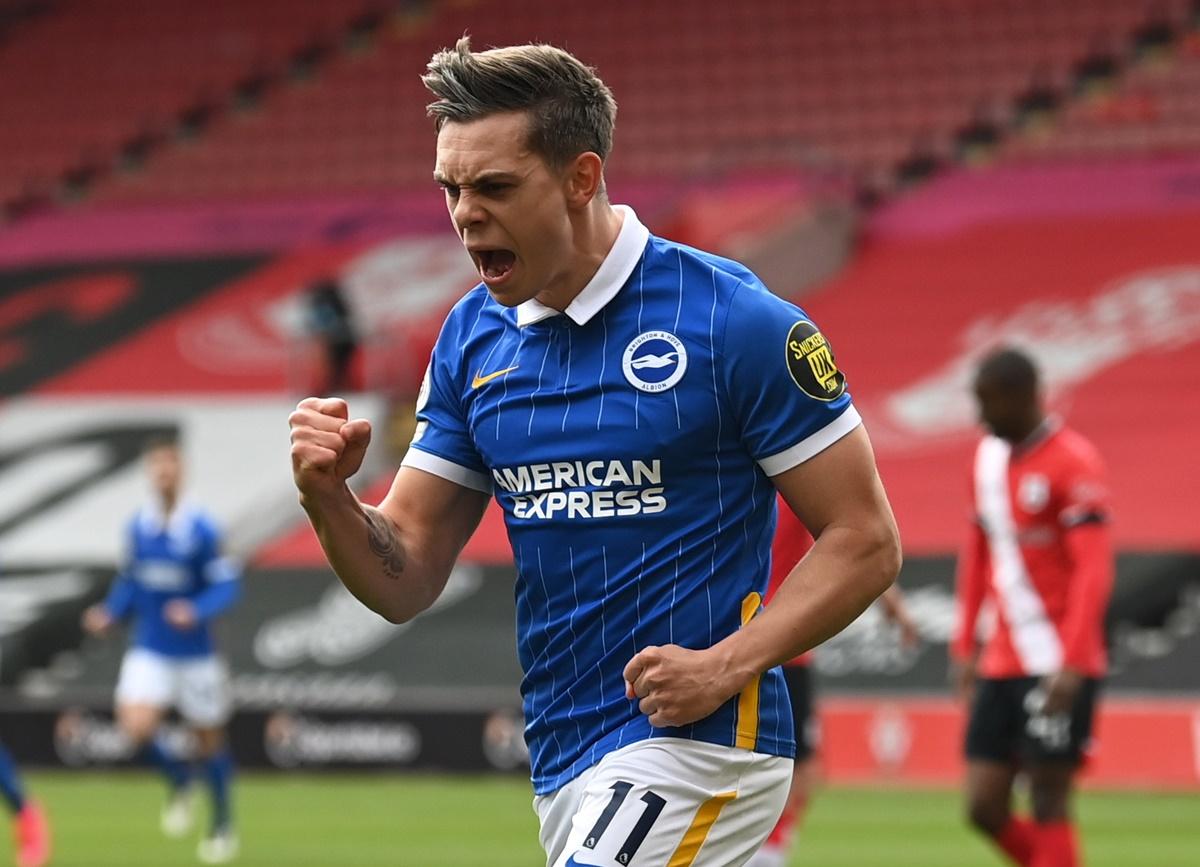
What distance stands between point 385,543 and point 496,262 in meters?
0.61

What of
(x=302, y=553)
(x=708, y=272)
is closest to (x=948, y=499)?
(x=302, y=553)

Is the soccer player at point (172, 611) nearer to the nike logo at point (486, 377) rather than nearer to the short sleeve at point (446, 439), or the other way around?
the short sleeve at point (446, 439)

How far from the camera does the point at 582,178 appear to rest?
405cm

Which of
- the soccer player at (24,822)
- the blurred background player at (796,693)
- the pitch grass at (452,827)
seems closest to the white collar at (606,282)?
the blurred background player at (796,693)

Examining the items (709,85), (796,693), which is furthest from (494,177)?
(709,85)

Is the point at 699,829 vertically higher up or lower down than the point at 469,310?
lower down

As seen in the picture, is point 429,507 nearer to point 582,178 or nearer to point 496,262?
point 496,262

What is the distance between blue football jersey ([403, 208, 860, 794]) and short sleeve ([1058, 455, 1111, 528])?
4.31 m

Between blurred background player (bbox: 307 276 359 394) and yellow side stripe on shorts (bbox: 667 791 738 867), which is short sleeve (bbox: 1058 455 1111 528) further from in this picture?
blurred background player (bbox: 307 276 359 394)

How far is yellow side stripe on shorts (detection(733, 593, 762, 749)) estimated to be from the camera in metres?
4.06

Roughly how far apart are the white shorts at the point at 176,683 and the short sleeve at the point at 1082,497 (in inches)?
285

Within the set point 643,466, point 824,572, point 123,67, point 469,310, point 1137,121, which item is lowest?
point 824,572

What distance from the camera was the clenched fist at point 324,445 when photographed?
3.94m

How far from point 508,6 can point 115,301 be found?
6274 millimetres
